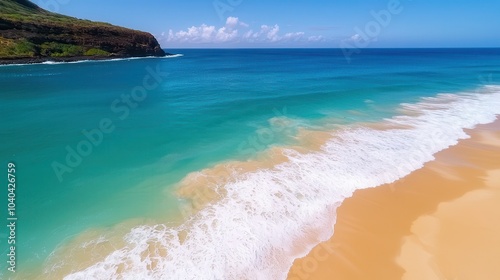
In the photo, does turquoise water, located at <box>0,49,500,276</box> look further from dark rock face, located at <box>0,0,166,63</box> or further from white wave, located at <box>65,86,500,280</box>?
dark rock face, located at <box>0,0,166,63</box>

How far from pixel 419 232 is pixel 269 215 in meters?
5.65

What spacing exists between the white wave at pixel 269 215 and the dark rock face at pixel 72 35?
265 ft

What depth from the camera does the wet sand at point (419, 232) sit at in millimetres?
8289

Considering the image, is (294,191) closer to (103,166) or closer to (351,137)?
(351,137)

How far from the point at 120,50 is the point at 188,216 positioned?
318ft

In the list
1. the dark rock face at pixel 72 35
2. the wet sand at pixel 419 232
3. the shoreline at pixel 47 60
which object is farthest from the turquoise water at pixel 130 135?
the dark rock face at pixel 72 35

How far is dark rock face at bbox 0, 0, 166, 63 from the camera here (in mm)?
68750

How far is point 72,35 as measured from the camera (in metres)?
80.4

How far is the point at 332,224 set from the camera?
10.4 m

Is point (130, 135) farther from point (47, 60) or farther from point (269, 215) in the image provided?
point (47, 60)

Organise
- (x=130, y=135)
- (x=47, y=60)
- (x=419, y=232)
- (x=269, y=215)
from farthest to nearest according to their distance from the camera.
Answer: (x=47, y=60), (x=130, y=135), (x=269, y=215), (x=419, y=232)

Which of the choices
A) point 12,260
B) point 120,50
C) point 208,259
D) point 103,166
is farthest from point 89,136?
point 120,50

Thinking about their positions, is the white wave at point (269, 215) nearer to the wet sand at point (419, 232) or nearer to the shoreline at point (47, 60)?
the wet sand at point (419, 232)

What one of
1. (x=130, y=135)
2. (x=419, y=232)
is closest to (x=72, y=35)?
(x=130, y=135)
